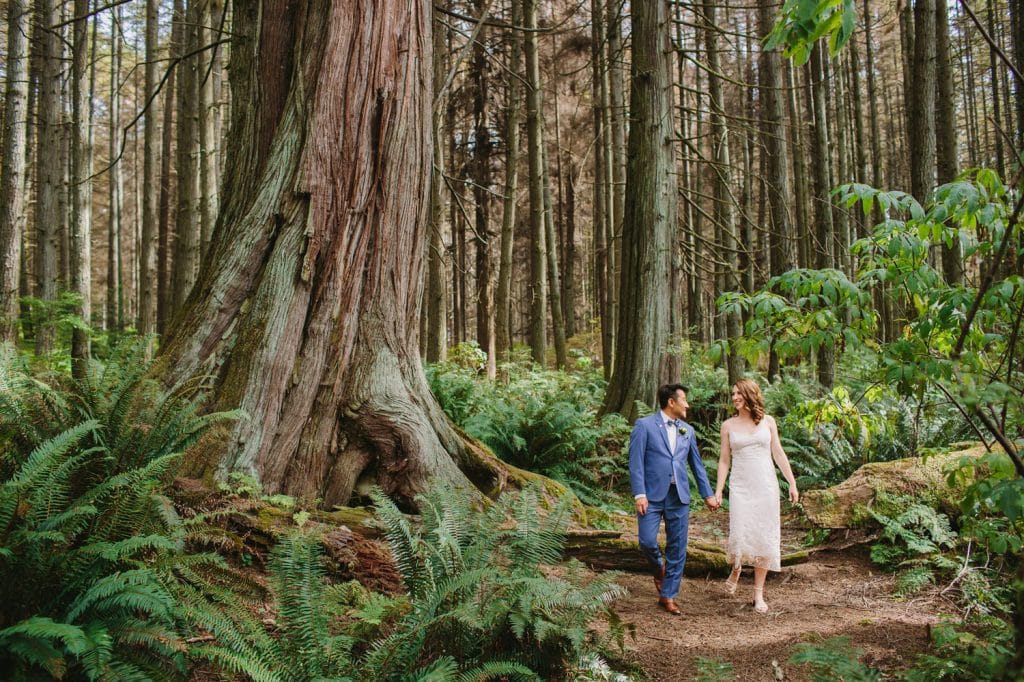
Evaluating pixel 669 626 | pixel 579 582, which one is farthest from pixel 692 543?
pixel 579 582

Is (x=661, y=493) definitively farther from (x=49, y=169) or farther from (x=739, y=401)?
(x=49, y=169)

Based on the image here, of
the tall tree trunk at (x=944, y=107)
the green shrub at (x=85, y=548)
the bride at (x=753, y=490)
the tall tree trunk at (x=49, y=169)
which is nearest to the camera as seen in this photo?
the green shrub at (x=85, y=548)

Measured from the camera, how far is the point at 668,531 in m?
5.41

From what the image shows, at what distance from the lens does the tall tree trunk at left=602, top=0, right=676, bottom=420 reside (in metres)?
8.77

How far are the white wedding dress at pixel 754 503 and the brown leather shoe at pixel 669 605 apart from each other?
827 millimetres

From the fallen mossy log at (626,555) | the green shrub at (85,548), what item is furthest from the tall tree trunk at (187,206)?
the fallen mossy log at (626,555)

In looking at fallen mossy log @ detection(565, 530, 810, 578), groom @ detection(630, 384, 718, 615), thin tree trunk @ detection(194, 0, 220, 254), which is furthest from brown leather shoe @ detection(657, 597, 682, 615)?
thin tree trunk @ detection(194, 0, 220, 254)

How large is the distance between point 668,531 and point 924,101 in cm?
774

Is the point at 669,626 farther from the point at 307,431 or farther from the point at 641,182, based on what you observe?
the point at 641,182

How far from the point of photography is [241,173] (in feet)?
17.5

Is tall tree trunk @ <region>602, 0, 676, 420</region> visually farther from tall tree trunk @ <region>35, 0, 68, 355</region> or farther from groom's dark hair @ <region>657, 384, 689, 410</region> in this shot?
tall tree trunk @ <region>35, 0, 68, 355</region>

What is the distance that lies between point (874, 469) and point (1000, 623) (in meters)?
3.41

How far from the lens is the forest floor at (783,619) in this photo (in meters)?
4.21

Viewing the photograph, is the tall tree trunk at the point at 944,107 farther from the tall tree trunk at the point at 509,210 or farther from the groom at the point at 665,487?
the tall tree trunk at the point at 509,210
